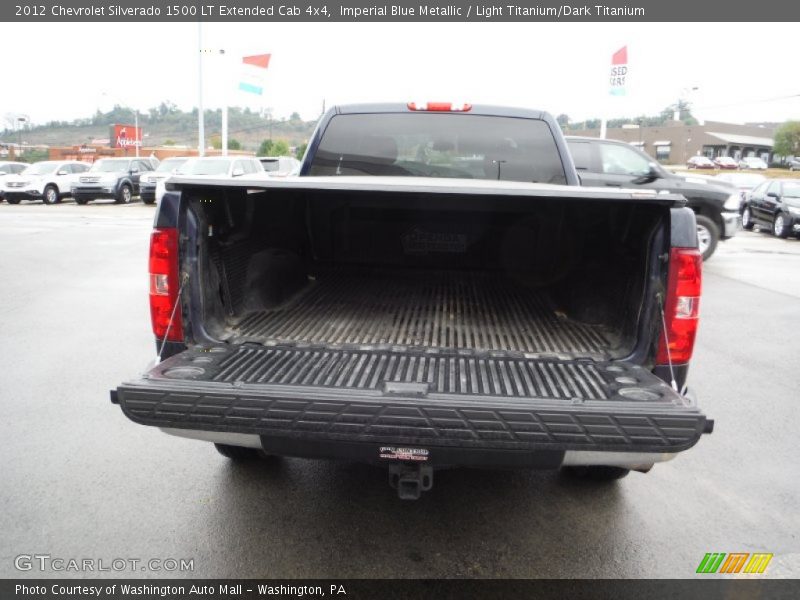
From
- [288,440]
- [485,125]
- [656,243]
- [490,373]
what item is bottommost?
[288,440]

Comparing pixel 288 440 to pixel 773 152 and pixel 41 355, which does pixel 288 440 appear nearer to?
pixel 41 355

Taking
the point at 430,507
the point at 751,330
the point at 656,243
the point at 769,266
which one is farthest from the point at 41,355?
the point at 769,266

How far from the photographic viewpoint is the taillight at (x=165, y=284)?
9.33 ft

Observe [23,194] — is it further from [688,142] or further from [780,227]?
[688,142]

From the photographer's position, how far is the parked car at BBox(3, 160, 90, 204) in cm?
2534

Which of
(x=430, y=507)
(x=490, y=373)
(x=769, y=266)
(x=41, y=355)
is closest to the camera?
(x=490, y=373)

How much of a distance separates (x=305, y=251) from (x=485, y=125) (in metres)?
1.65

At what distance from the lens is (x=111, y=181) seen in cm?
2469

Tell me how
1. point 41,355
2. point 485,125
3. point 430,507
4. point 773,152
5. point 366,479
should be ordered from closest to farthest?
point 430,507 → point 366,479 → point 485,125 → point 41,355 → point 773,152

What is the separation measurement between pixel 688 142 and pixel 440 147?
9376 cm

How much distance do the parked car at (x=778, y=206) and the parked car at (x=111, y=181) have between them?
23.0 metres

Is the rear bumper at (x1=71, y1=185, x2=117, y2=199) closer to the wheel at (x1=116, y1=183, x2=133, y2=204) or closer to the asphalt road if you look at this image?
the wheel at (x1=116, y1=183, x2=133, y2=204)

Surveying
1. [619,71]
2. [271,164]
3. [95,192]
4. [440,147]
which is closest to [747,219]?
[619,71]

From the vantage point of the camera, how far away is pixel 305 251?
15.7 ft
